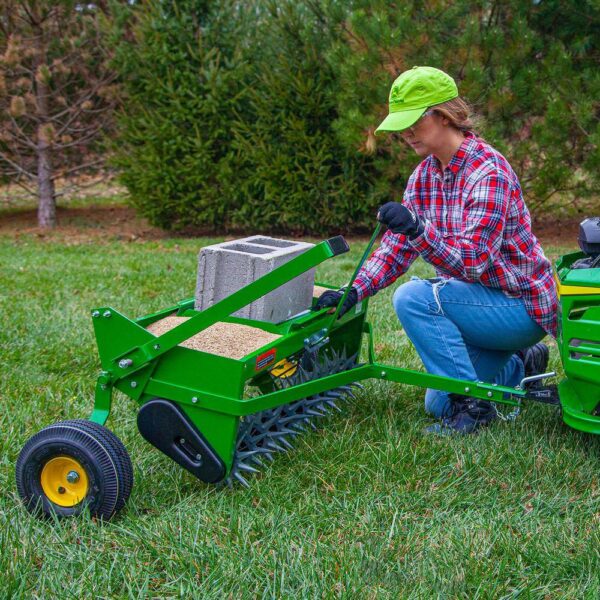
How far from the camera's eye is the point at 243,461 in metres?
2.88

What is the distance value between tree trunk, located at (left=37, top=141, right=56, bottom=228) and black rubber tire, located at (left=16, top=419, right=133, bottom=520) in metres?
7.74

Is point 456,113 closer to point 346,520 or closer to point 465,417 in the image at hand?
point 465,417

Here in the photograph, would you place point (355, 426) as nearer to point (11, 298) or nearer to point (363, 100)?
point (11, 298)

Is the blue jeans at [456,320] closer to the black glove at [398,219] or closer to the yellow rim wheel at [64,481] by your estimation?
the black glove at [398,219]

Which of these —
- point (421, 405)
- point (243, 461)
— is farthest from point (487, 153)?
point (243, 461)

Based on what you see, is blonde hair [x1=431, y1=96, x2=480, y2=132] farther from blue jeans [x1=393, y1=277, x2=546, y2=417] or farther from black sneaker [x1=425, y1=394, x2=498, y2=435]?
black sneaker [x1=425, y1=394, x2=498, y2=435]

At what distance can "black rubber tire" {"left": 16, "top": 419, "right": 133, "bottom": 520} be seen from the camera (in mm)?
2535

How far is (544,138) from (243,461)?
5.73 meters

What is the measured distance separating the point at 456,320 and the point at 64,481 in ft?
5.09

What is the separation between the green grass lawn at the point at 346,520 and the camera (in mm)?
2207

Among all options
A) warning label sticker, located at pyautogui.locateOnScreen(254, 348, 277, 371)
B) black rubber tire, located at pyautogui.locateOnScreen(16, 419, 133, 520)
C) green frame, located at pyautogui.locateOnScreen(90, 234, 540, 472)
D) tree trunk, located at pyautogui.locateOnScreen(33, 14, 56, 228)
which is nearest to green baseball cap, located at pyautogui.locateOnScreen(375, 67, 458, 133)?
green frame, located at pyautogui.locateOnScreen(90, 234, 540, 472)

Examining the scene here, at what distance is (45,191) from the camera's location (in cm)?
1009

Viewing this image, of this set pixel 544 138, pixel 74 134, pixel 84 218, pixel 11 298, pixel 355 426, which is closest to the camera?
pixel 355 426

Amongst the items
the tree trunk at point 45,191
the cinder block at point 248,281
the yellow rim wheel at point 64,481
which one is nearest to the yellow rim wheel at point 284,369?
the cinder block at point 248,281
